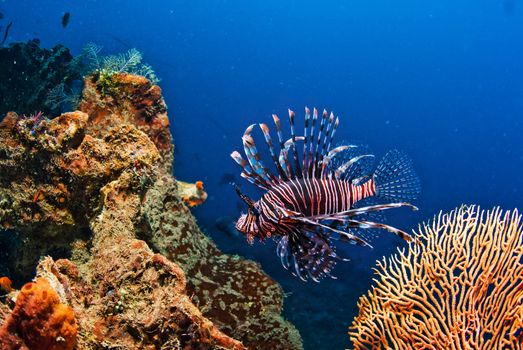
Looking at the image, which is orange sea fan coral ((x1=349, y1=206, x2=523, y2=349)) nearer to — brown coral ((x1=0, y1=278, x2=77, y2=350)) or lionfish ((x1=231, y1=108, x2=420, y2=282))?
lionfish ((x1=231, y1=108, x2=420, y2=282))

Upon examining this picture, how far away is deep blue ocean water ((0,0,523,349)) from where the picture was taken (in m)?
61.0

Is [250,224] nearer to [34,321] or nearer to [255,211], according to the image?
[255,211]

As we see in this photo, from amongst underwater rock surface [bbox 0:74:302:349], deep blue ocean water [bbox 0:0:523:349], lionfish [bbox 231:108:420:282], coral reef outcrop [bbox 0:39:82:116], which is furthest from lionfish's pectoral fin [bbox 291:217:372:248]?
deep blue ocean water [bbox 0:0:523:349]

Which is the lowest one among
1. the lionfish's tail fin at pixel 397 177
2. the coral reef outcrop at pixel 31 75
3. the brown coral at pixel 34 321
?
the brown coral at pixel 34 321

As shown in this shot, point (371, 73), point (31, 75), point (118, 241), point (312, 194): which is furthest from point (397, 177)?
point (371, 73)

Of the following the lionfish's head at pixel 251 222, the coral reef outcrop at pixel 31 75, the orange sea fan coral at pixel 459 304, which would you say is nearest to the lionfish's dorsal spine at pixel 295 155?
the lionfish's head at pixel 251 222

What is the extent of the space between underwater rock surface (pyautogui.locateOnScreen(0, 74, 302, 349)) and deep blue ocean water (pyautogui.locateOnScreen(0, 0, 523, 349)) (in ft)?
162

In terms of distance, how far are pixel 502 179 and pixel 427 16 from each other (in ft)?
105

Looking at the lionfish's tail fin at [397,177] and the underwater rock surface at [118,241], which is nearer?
the underwater rock surface at [118,241]

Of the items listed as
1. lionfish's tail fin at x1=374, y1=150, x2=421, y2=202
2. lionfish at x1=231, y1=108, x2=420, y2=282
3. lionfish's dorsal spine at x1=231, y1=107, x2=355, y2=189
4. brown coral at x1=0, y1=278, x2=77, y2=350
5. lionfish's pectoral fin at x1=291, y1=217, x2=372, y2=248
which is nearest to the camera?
brown coral at x1=0, y1=278, x2=77, y2=350

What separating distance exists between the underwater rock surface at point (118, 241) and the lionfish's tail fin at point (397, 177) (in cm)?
159

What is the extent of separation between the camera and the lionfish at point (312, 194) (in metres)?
3.00

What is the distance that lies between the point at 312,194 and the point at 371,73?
72.5 metres

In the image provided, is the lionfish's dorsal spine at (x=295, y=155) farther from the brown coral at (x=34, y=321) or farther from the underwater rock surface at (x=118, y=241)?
the brown coral at (x=34, y=321)
